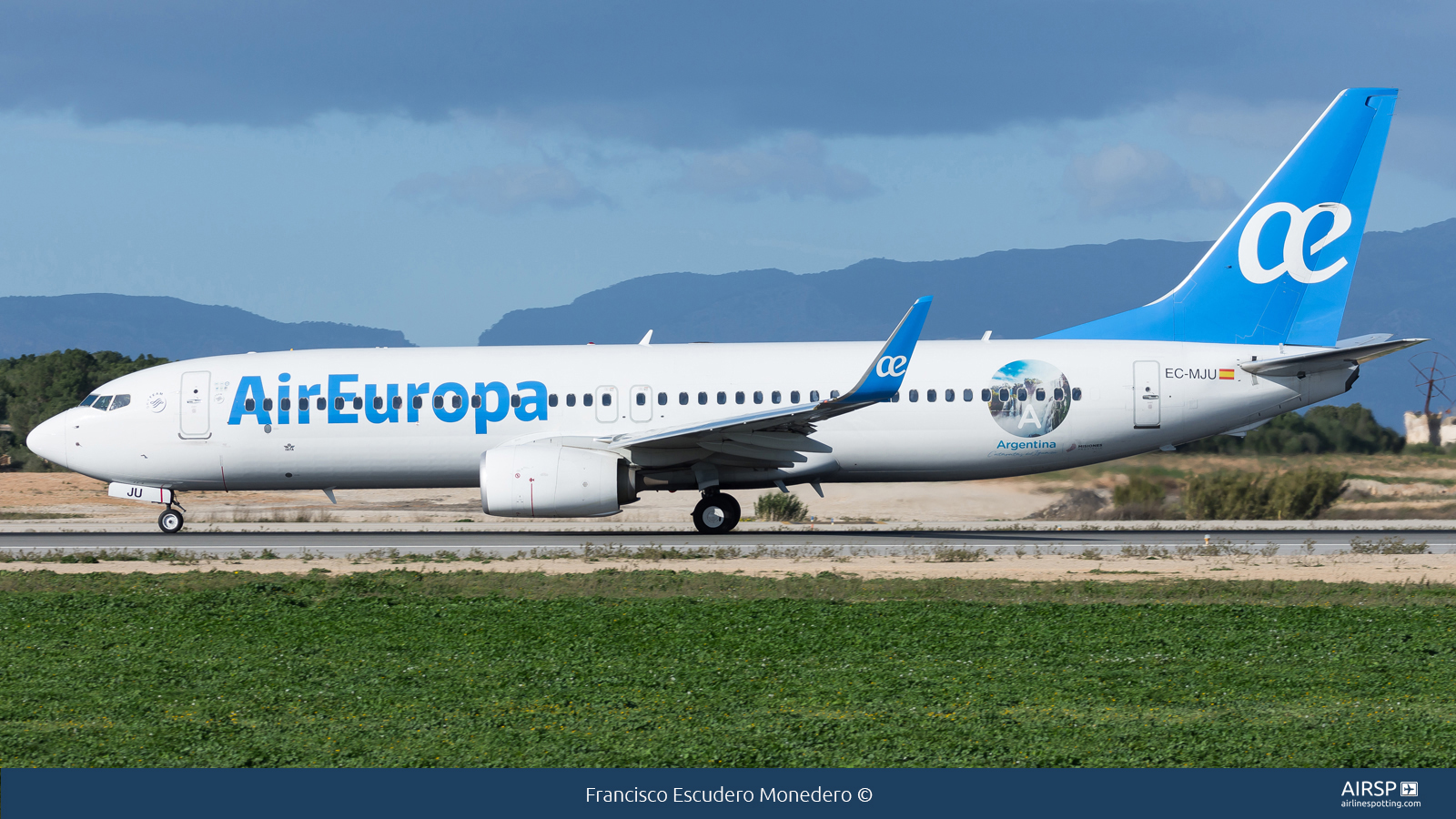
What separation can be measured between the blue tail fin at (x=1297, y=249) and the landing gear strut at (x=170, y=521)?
18373 millimetres

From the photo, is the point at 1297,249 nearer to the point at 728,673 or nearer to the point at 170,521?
the point at 728,673

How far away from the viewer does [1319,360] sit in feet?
74.4

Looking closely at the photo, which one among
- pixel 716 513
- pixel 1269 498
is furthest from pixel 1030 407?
pixel 1269 498

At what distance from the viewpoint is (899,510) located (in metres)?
35.9

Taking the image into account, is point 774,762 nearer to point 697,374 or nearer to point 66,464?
point 697,374

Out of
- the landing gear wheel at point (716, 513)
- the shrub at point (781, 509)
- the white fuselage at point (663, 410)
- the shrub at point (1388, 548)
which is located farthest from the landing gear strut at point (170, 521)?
the shrub at point (1388, 548)

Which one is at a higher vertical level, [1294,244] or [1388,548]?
[1294,244]

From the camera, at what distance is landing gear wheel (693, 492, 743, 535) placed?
2416cm

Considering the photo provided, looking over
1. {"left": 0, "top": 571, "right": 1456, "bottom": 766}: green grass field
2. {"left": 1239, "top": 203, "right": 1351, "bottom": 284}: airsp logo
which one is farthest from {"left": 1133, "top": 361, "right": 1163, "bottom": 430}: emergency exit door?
{"left": 0, "top": 571, "right": 1456, "bottom": 766}: green grass field

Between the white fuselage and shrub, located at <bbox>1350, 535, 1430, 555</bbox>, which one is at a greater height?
the white fuselage

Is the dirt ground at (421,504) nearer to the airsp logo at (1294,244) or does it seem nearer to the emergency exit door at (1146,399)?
the emergency exit door at (1146,399)

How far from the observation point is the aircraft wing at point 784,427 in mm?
20609

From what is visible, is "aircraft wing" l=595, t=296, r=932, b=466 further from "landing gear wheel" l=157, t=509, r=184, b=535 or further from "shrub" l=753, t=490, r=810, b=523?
"shrub" l=753, t=490, r=810, b=523

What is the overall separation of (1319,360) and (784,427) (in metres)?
9.40
